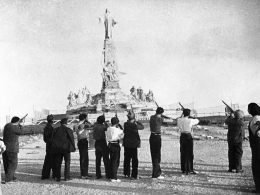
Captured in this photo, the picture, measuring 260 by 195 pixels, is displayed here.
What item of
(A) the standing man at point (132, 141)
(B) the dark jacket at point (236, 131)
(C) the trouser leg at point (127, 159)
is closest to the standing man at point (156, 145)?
(A) the standing man at point (132, 141)

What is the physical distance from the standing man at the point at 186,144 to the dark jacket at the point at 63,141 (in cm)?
306

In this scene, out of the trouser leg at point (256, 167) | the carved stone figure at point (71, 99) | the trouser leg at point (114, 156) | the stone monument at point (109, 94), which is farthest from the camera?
the carved stone figure at point (71, 99)

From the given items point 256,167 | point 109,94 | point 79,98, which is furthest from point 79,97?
point 256,167

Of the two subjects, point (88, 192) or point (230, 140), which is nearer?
point (88, 192)

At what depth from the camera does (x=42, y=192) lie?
21.4ft

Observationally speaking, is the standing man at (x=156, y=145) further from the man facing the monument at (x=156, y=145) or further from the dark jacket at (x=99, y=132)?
the dark jacket at (x=99, y=132)

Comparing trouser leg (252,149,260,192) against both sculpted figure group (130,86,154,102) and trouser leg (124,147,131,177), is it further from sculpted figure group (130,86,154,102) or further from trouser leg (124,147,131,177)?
sculpted figure group (130,86,154,102)

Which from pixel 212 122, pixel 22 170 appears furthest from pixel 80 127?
pixel 212 122

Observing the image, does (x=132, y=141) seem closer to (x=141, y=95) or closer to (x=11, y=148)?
(x=11, y=148)

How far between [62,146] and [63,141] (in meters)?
0.13

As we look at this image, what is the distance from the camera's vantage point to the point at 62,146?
7.74m

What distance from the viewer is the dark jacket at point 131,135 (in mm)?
7691

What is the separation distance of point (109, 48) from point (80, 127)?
43985 millimetres

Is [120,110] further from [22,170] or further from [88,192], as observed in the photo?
[88,192]
